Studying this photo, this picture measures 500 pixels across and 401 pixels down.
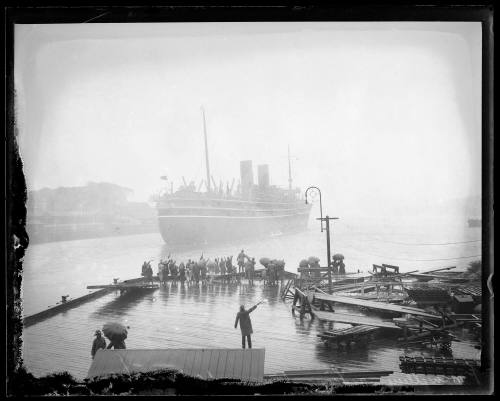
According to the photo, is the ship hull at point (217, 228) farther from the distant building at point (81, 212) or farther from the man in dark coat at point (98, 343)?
the man in dark coat at point (98, 343)

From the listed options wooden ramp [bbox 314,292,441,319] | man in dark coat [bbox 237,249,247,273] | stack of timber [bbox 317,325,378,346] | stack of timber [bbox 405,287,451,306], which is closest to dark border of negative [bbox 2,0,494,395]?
stack of timber [bbox 405,287,451,306]

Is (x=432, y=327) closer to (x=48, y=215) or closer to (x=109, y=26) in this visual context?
(x=48, y=215)

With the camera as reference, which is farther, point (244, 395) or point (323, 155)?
point (323, 155)

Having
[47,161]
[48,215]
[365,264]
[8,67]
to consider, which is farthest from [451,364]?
[8,67]

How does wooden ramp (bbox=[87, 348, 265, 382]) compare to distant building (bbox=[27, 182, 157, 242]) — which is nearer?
wooden ramp (bbox=[87, 348, 265, 382])

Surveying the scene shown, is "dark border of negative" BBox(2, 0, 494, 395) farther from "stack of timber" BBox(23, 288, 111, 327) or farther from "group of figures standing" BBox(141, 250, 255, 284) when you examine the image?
"group of figures standing" BBox(141, 250, 255, 284)

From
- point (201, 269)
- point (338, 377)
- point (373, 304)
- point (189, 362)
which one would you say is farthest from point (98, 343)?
point (373, 304)

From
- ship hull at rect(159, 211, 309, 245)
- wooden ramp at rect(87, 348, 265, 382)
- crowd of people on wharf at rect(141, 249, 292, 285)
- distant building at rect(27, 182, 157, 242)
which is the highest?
distant building at rect(27, 182, 157, 242)
